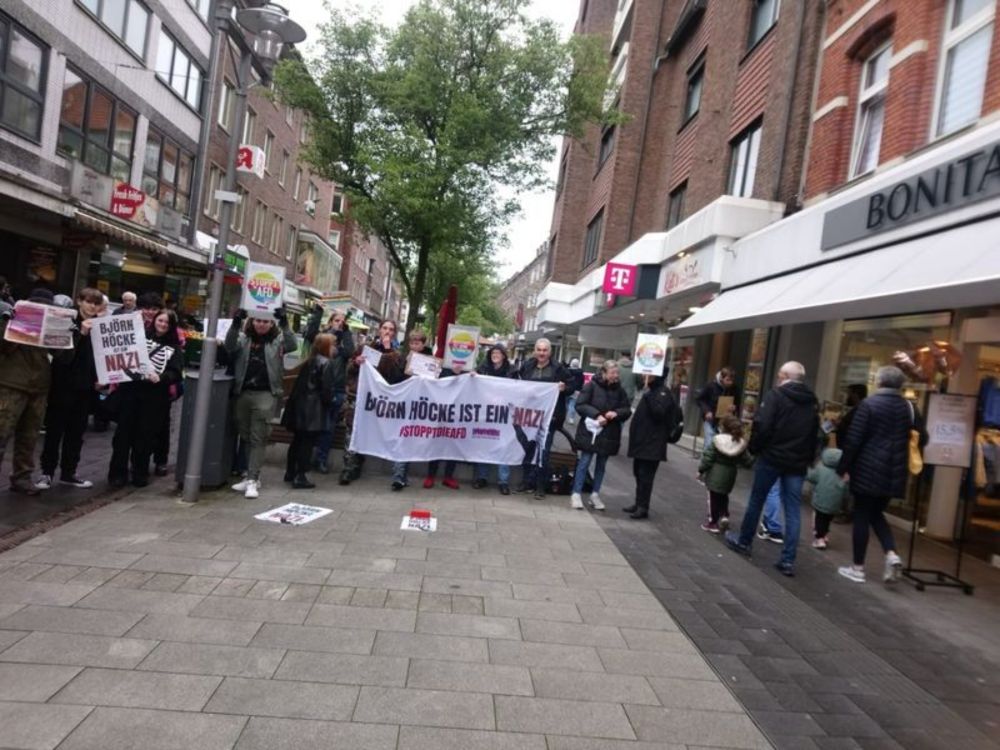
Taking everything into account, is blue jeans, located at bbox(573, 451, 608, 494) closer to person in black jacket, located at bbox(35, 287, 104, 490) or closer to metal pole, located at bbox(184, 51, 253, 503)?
metal pole, located at bbox(184, 51, 253, 503)

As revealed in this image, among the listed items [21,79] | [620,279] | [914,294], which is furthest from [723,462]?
[21,79]

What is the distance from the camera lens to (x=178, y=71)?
21.5 meters

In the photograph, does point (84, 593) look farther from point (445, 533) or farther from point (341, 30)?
point (341, 30)

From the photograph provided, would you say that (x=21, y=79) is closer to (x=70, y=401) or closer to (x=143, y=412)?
(x=70, y=401)

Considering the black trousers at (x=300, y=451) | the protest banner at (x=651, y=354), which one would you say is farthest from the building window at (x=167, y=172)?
the black trousers at (x=300, y=451)

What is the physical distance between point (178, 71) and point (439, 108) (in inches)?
406

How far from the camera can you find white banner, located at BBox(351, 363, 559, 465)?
8.38 meters

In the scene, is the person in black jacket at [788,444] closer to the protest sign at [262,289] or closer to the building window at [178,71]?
the protest sign at [262,289]

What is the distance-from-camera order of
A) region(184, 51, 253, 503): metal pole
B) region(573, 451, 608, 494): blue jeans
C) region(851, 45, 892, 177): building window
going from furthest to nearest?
region(851, 45, 892, 177): building window
region(573, 451, 608, 494): blue jeans
region(184, 51, 253, 503): metal pole

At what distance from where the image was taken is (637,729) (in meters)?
3.30

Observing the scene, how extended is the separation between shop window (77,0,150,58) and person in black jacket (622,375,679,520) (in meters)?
15.8

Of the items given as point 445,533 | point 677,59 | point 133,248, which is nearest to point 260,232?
point 133,248

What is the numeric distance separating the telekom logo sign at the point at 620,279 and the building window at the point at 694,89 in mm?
5030

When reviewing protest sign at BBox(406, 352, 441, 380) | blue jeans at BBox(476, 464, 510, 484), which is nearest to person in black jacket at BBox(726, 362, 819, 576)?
blue jeans at BBox(476, 464, 510, 484)
